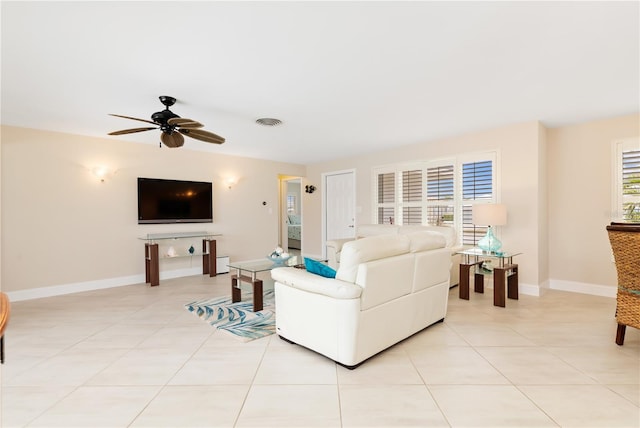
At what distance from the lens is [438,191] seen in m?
5.27

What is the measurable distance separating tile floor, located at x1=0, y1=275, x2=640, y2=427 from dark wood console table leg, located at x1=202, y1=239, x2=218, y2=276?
223 centimetres

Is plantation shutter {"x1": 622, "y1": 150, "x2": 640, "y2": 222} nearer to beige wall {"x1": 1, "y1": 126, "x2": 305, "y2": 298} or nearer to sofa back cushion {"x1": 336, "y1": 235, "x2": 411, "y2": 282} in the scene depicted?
sofa back cushion {"x1": 336, "y1": 235, "x2": 411, "y2": 282}

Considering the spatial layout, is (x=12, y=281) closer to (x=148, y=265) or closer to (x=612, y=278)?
(x=148, y=265)

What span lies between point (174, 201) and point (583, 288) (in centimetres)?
648

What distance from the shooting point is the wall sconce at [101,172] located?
474 cm

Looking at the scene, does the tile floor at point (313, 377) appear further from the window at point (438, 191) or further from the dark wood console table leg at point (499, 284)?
the window at point (438, 191)

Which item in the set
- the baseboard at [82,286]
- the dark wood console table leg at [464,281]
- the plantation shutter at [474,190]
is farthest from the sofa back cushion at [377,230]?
the baseboard at [82,286]

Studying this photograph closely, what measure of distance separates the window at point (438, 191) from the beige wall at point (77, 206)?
3345 mm

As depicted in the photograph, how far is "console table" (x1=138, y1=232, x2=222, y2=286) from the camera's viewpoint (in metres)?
4.86

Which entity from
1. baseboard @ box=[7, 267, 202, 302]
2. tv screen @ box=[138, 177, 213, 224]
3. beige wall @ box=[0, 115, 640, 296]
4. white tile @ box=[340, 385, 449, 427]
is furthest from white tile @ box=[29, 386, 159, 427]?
tv screen @ box=[138, 177, 213, 224]

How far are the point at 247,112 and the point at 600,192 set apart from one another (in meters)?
4.69

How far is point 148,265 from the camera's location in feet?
16.7

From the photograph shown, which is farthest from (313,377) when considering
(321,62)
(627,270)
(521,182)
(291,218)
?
(291,218)

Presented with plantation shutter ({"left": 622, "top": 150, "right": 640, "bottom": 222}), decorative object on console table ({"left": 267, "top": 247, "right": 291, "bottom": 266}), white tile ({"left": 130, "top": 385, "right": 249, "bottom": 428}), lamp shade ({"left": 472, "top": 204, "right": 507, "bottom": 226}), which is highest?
plantation shutter ({"left": 622, "top": 150, "right": 640, "bottom": 222})
